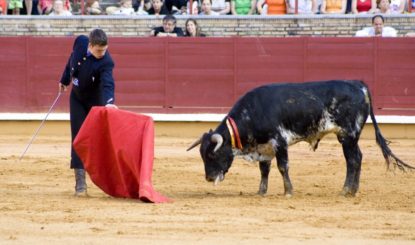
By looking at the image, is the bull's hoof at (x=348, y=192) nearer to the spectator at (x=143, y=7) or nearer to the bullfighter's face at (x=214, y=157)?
the bullfighter's face at (x=214, y=157)

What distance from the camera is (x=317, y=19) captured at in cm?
1728

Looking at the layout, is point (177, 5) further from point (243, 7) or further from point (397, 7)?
point (397, 7)

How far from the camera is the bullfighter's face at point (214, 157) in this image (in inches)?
364

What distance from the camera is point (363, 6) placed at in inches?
674

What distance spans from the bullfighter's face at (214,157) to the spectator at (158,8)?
8.42 meters

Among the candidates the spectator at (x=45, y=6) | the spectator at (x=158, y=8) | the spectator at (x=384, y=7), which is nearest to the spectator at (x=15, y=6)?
the spectator at (x=45, y=6)

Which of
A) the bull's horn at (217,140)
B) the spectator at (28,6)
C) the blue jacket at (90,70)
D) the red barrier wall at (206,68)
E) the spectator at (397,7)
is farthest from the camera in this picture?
the spectator at (28,6)

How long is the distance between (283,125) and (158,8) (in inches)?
335

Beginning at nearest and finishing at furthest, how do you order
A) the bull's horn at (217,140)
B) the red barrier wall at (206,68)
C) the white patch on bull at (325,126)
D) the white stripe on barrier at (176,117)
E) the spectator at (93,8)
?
1. the bull's horn at (217,140)
2. the white patch on bull at (325,126)
3. the white stripe on barrier at (176,117)
4. the red barrier wall at (206,68)
5. the spectator at (93,8)

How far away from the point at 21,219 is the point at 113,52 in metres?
8.90

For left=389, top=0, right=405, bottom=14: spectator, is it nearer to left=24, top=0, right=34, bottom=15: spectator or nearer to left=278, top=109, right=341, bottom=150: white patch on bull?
left=24, top=0, right=34, bottom=15: spectator

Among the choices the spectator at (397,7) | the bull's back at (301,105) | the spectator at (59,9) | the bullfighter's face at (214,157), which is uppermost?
the spectator at (397,7)

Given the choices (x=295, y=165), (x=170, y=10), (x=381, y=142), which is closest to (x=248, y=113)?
(x=381, y=142)

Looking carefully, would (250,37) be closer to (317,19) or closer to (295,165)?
(317,19)
